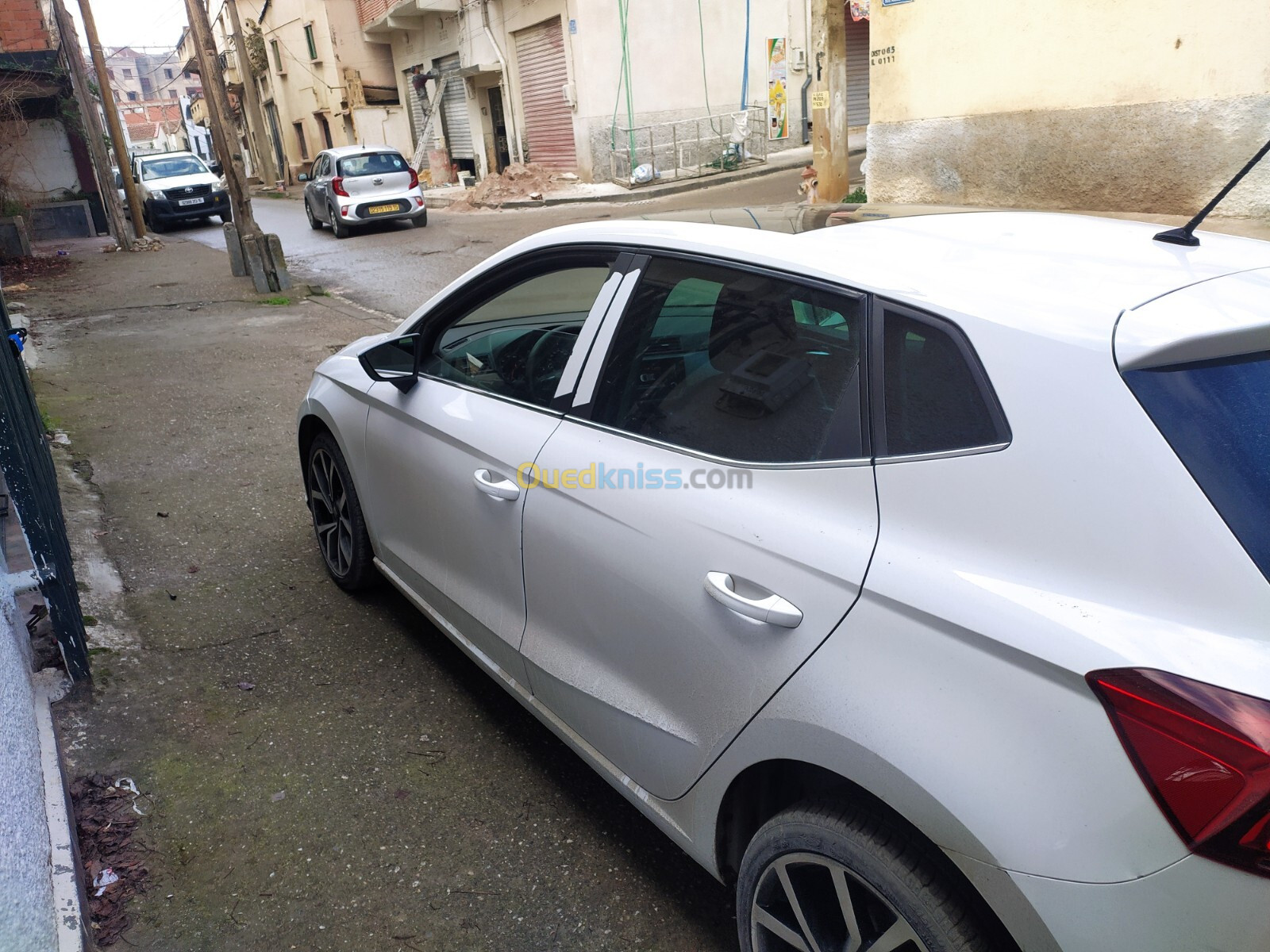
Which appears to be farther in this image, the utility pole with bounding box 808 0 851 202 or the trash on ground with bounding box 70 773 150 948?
the utility pole with bounding box 808 0 851 202

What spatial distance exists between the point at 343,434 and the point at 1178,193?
9233mm

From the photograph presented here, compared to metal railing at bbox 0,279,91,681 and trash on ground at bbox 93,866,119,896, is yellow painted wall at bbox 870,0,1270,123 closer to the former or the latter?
metal railing at bbox 0,279,91,681

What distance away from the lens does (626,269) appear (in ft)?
7.80

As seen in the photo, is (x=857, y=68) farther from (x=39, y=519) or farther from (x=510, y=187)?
(x=39, y=519)

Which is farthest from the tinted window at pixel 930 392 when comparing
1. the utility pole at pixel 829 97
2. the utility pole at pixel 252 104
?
the utility pole at pixel 252 104

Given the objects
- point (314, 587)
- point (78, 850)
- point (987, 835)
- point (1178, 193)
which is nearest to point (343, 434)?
point (314, 587)

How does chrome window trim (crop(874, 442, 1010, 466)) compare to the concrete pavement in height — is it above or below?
above

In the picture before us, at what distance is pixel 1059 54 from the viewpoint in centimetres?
977

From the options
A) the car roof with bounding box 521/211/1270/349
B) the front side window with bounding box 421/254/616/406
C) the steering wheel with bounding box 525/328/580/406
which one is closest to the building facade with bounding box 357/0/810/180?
the front side window with bounding box 421/254/616/406

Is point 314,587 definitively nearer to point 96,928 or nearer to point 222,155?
point 96,928

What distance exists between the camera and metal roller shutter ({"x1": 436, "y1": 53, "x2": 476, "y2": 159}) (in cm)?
2839

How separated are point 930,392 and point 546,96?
24.0 metres

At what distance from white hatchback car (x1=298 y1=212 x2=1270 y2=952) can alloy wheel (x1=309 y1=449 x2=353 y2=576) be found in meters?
1.39

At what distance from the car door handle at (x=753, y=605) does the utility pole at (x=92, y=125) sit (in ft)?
61.8
